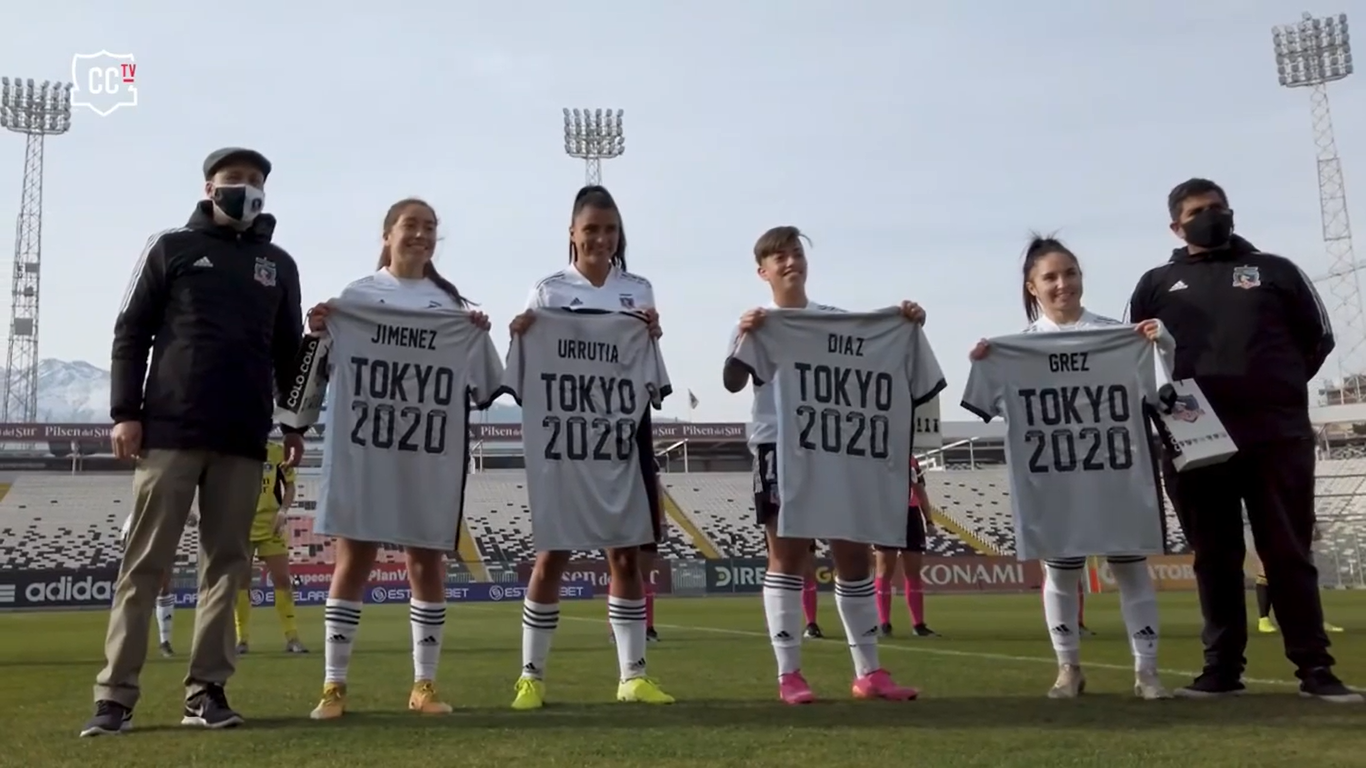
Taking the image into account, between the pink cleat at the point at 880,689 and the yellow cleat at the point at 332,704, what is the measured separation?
223 cm

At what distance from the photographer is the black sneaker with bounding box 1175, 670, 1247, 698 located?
206 inches

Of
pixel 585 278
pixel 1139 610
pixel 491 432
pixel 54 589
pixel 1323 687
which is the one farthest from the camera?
pixel 491 432

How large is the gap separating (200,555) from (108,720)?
2.39 ft

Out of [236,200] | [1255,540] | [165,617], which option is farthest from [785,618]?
[165,617]

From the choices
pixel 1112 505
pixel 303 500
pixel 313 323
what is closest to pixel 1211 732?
pixel 1112 505

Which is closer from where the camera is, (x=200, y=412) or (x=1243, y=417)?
(x=200, y=412)

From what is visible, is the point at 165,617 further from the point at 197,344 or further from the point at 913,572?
the point at 197,344

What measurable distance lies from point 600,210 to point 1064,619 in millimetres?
2867

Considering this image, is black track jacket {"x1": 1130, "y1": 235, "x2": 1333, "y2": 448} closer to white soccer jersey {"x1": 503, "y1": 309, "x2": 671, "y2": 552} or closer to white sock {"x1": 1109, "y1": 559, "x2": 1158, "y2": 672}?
white sock {"x1": 1109, "y1": 559, "x2": 1158, "y2": 672}

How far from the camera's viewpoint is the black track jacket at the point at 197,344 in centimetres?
455

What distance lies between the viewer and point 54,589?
29969mm

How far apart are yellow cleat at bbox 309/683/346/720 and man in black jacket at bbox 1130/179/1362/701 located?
370 centimetres

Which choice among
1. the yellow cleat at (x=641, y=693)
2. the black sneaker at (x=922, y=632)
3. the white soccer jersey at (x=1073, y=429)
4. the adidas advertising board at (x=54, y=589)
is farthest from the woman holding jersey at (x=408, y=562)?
the adidas advertising board at (x=54, y=589)

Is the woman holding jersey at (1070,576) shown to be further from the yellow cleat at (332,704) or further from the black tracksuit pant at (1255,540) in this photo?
the yellow cleat at (332,704)
